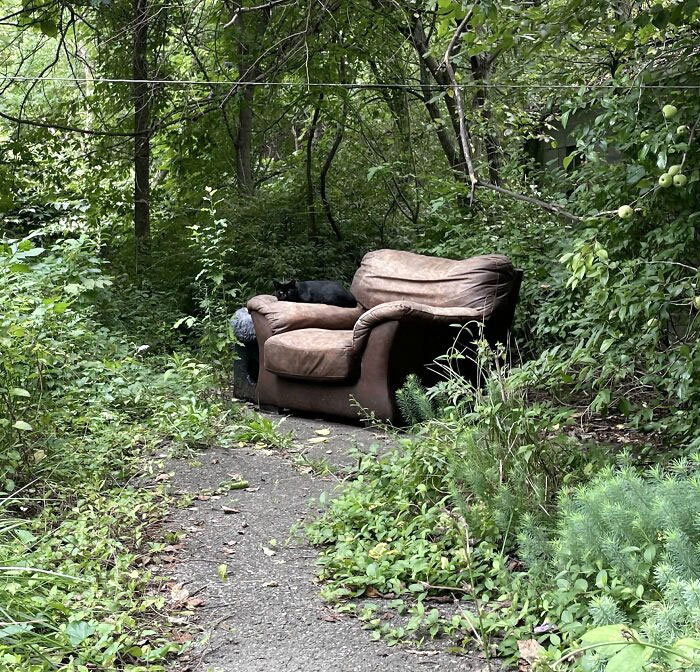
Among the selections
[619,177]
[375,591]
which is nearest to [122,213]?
[619,177]

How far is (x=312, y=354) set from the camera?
16.4 ft

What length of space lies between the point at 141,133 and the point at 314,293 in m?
2.18

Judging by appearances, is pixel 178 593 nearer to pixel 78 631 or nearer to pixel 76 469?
pixel 78 631

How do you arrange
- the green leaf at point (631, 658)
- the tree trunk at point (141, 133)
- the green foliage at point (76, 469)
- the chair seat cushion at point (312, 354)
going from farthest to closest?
1. the tree trunk at point (141, 133)
2. the chair seat cushion at point (312, 354)
3. the green foliage at point (76, 469)
4. the green leaf at point (631, 658)

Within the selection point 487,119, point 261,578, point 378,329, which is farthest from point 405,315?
point 487,119

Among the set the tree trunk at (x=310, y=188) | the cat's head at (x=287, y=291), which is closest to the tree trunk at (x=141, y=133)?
the tree trunk at (x=310, y=188)

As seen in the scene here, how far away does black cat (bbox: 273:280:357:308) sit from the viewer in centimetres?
591

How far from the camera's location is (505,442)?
10.1ft

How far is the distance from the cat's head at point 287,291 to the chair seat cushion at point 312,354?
618mm

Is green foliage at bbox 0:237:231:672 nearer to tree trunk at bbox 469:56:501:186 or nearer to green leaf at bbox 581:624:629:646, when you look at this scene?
green leaf at bbox 581:624:629:646

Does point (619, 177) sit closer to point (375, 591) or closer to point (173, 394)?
point (375, 591)

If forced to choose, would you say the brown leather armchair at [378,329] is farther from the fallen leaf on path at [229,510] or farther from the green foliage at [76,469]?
the fallen leaf on path at [229,510]

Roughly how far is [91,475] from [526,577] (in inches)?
74.1

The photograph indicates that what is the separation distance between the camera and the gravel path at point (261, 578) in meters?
2.32
